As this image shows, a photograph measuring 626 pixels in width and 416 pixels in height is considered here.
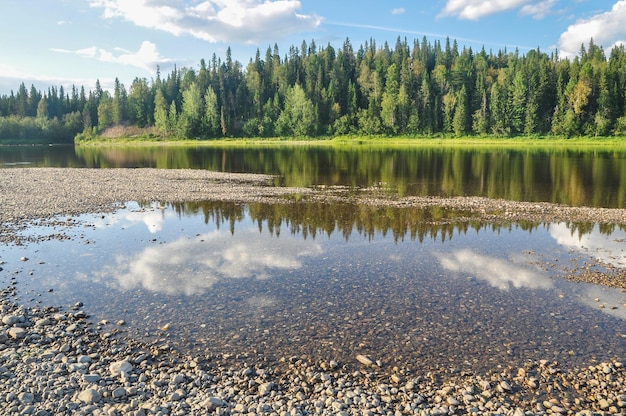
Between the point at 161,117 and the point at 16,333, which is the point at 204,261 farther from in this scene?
the point at 161,117

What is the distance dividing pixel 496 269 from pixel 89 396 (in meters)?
16.1

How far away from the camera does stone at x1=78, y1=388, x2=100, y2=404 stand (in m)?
9.43

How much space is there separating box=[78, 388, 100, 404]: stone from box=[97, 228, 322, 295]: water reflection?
21.9ft

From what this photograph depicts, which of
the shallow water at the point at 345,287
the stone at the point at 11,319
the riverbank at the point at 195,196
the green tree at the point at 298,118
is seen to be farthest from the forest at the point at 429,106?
the stone at the point at 11,319

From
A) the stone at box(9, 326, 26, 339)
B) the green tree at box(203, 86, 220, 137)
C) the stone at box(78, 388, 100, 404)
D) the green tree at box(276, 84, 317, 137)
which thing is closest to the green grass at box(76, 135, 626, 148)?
the green tree at box(276, 84, 317, 137)

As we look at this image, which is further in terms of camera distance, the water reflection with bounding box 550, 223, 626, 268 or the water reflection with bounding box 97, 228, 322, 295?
the water reflection with bounding box 550, 223, 626, 268

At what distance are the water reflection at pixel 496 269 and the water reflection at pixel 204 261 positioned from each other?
6.48 m

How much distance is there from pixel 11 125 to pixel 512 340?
234784mm

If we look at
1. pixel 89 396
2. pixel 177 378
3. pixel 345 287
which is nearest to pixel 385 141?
pixel 345 287

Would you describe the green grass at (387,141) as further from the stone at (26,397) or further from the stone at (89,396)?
the stone at (26,397)

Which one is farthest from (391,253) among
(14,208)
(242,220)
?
(14,208)

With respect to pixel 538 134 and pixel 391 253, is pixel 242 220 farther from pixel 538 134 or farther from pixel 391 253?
pixel 538 134

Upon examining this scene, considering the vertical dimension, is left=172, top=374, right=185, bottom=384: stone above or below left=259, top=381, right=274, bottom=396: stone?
above

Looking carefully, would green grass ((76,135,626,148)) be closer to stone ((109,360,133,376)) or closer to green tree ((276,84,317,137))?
green tree ((276,84,317,137))
